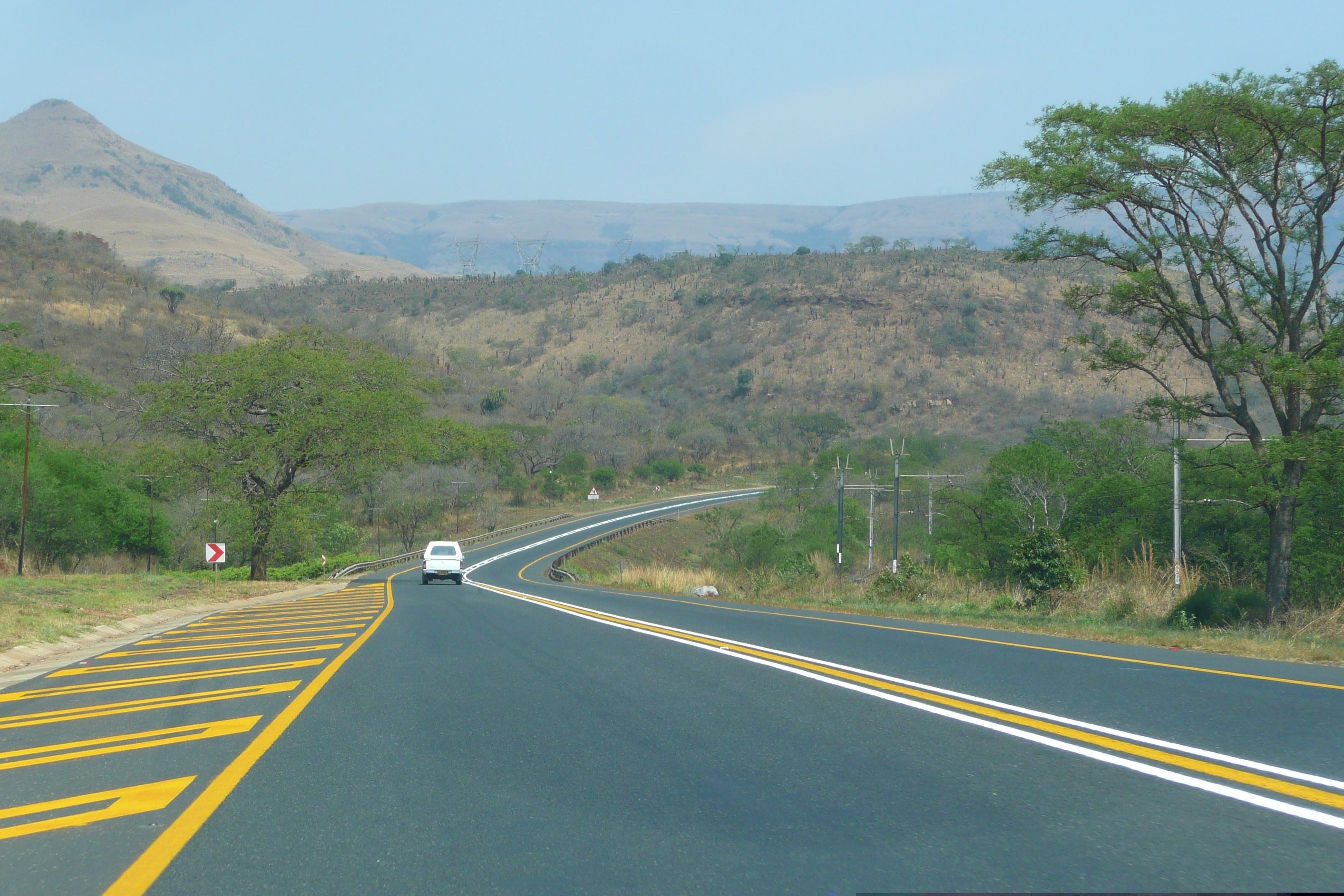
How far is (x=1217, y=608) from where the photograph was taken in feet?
57.6

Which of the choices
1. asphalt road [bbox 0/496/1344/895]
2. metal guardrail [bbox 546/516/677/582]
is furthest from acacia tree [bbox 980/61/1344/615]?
metal guardrail [bbox 546/516/677/582]

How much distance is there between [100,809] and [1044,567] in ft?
62.6

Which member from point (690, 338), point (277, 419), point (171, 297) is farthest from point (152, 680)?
point (690, 338)

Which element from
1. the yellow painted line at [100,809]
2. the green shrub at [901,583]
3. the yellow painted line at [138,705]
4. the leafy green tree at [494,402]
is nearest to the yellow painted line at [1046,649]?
the green shrub at [901,583]

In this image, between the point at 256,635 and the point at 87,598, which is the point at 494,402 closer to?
the point at 87,598

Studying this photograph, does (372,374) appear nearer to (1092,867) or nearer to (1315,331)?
(1315,331)

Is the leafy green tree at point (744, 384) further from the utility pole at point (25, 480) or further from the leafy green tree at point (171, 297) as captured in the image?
the utility pole at point (25, 480)

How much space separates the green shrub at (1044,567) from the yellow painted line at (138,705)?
16.0 meters

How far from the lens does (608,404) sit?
348ft

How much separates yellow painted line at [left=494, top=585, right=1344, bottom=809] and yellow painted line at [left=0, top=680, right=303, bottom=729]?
499 centimetres

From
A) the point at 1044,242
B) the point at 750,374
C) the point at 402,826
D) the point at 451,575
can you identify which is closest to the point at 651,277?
the point at 750,374

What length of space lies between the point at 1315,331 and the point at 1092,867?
20695mm

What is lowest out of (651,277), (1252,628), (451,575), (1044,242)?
(451,575)

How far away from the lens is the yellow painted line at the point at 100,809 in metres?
4.88
